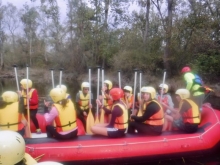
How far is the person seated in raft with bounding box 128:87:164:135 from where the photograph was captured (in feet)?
17.0

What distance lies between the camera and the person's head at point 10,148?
203 centimetres

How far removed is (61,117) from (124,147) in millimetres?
1250

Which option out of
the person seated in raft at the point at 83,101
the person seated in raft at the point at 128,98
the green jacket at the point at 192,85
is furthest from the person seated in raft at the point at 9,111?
the green jacket at the point at 192,85

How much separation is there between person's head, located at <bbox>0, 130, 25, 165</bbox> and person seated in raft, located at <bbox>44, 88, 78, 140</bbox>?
260 centimetres

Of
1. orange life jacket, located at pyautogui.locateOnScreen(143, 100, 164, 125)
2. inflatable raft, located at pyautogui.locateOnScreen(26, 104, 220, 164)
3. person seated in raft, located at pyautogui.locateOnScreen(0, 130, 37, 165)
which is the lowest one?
inflatable raft, located at pyautogui.locateOnScreen(26, 104, 220, 164)

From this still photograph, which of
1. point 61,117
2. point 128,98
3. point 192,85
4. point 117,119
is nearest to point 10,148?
point 61,117

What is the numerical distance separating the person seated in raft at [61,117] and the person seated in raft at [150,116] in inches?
49.0

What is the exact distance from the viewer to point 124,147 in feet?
16.6

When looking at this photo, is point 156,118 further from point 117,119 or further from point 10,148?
point 10,148

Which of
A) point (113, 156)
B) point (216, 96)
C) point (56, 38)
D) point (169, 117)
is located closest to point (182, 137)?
point (169, 117)

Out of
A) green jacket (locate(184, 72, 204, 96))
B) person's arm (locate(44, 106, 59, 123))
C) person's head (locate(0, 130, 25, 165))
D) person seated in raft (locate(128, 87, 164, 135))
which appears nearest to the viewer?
person's head (locate(0, 130, 25, 165))

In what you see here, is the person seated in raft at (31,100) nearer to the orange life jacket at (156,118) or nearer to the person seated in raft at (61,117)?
the person seated in raft at (61,117)

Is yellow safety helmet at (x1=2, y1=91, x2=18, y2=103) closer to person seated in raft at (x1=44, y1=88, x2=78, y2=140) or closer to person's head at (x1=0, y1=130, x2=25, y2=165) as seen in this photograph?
person seated in raft at (x1=44, y1=88, x2=78, y2=140)

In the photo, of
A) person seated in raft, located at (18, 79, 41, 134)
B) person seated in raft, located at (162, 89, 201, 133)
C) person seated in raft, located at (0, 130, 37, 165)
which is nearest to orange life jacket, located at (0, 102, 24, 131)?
person seated in raft, located at (18, 79, 41, 134)
